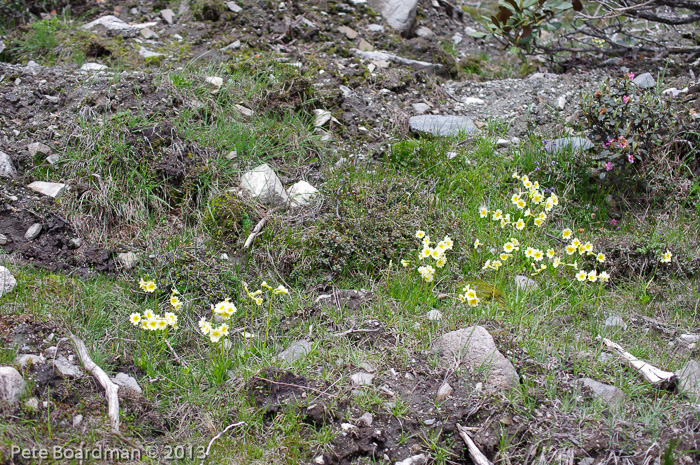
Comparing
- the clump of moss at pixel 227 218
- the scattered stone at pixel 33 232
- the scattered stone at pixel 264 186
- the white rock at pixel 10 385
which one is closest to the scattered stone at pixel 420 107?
the scattered stone at pixel 264 186

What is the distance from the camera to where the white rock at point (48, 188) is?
371 centimetres

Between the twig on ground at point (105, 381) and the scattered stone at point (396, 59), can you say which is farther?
the scattered stone at point (396, 59)

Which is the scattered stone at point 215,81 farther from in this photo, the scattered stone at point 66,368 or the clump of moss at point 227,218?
the scattered stone at point 66,368

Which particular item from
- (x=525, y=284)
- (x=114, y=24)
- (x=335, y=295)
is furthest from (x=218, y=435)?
(x=114, y=24)

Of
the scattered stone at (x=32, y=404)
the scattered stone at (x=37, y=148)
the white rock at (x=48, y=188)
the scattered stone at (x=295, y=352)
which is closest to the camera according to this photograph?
the scattered stone at (x=32, y=404)

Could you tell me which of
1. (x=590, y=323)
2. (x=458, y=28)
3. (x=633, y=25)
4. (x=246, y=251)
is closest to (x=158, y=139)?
(x=246, y=251)

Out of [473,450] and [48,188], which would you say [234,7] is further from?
[473,450]

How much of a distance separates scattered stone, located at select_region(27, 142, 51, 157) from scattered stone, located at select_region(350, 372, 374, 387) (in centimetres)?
288

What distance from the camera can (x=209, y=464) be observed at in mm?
2215

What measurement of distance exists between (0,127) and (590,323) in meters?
4.30

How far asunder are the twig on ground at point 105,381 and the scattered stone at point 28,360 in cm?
15

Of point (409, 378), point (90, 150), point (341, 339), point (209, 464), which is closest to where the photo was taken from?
point (209, 464)

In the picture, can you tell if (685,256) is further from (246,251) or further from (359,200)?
(246,251)

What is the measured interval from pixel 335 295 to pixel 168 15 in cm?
454
